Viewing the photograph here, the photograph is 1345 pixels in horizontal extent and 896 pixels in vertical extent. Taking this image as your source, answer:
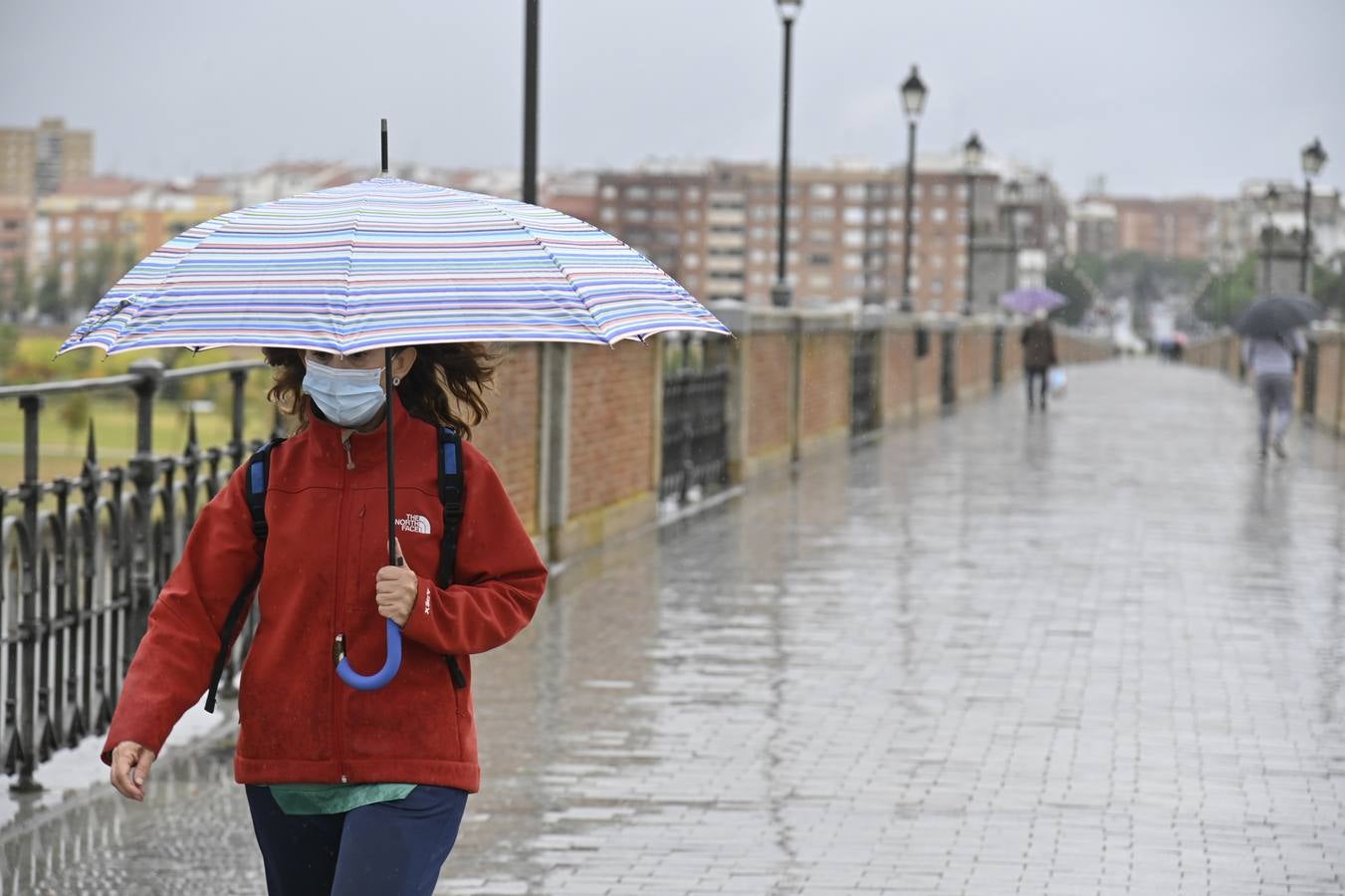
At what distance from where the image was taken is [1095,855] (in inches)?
256

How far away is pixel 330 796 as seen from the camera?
3.84 metres

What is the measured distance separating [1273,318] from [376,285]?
70.9 ft

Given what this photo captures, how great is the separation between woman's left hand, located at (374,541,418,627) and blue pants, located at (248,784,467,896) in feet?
1.05

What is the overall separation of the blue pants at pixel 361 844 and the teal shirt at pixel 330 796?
0.01 metres

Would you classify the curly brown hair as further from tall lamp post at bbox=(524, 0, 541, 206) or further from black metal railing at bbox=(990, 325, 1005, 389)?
black metal railing at bbox=(990, 325, 1005, 389)

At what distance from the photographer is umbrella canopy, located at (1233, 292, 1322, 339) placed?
78.8 feet

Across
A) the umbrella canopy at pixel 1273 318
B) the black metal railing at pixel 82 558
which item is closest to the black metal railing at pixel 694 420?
the umbrella canopy at pixel 1273 318

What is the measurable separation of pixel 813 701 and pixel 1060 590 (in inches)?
161

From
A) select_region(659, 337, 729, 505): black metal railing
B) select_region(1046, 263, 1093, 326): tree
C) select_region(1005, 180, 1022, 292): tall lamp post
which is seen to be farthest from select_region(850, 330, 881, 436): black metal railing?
select_region(1046, 263, 1093, 326): tree

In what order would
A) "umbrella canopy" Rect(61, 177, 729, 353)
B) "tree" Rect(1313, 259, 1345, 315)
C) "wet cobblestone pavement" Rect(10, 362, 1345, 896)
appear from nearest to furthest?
"umbrella canopy" Rect(61, 177, 729, 353) < "wet cobblestone pavement" Rect(10, 362, 1345, 896) < "tree" Rect(1313, 259, 1345, 315)

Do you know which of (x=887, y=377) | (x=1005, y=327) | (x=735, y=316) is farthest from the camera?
(x=1005, y=327)

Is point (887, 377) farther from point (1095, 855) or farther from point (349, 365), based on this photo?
point (349, 365)

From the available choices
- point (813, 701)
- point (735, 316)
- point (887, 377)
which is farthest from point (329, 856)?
point (887, 377)

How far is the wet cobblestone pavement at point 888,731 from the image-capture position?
6.37 metres
